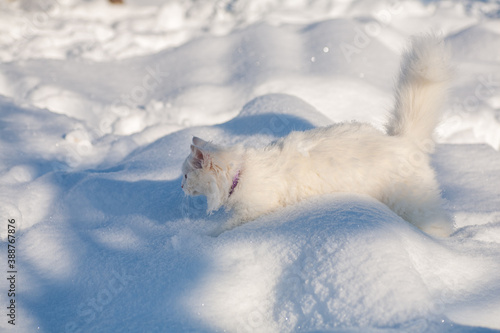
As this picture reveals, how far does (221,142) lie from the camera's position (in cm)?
263

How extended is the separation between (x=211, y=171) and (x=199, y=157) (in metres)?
0.10

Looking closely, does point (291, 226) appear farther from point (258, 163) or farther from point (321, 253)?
point (258, 163)

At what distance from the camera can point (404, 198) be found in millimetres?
1782

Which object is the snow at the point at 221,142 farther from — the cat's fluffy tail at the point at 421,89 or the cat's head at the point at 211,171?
the cat's fluffy tail at the point at 421,89

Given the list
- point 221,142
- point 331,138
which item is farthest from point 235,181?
point 221,142

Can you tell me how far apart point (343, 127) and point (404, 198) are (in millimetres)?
497

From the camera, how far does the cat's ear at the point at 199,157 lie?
176 cm

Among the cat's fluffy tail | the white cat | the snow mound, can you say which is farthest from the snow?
the cat's fluffy tail

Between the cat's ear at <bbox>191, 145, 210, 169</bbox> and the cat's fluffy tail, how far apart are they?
1088 mm

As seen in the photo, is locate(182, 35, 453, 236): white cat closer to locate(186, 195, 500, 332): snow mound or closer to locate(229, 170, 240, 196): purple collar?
locate(229, 170, 240, 196): purple collar

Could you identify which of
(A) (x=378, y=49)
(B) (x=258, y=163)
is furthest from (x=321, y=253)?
(A) (x=378, y=49)

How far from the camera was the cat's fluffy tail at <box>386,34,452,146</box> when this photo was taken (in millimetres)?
1806

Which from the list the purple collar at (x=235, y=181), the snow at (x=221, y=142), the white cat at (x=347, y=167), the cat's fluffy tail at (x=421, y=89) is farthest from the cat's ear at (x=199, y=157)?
the cat's fluffy tail at (x=421, y=89)

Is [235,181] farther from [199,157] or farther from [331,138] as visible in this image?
[331,138]
